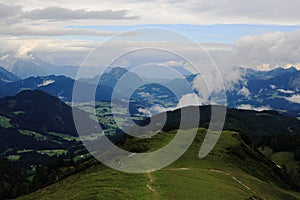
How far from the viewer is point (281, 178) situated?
133 meters

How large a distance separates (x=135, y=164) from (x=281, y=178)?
66337 millimetres

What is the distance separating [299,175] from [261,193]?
10338cm

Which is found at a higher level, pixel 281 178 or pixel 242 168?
pixel 242 168

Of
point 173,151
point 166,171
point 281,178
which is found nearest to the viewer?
point 166,171

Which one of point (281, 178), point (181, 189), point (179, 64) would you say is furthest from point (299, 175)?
point (179, 64)

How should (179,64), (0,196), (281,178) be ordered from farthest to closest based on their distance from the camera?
(0,196) → (281,178) → (179,64)

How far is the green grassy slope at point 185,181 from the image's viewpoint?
65.4 meters

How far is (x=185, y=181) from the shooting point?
76.4 m

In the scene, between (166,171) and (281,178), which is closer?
(166,171)

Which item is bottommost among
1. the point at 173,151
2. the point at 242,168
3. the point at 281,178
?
the point at 281,178

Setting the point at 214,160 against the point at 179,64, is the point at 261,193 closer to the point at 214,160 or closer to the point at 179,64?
the point at 214,160

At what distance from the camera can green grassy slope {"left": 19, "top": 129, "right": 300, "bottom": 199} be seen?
6538cm

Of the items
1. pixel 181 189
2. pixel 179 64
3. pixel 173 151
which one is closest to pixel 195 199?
pixel 181 189

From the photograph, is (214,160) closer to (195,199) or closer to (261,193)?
(261,193)
